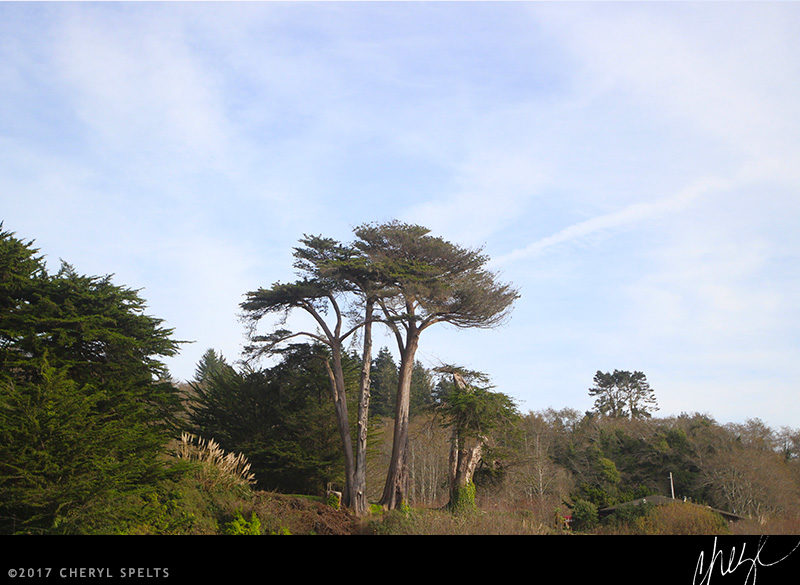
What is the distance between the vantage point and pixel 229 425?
21203 millimetres

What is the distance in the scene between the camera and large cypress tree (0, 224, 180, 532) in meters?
8.59

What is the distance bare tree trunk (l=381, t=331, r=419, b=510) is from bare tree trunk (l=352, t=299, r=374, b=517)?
85 centimetres

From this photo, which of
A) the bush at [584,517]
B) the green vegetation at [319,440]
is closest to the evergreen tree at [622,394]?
the green vegetation at [319,440]

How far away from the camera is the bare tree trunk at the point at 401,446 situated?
20.0m

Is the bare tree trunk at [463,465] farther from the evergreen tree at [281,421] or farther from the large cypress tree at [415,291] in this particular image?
the evergreen tree at [281,421]

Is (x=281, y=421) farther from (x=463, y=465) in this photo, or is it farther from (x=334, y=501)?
(x=463, y=465)

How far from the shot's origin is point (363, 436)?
66.7 ft

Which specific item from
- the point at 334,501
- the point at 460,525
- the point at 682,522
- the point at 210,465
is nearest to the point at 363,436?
the point at 334,501

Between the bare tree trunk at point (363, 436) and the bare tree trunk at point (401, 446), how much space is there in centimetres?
85

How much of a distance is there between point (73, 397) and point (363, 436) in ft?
38.8

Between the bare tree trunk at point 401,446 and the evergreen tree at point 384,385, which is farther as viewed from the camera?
the evergreen tree at point 384,385
